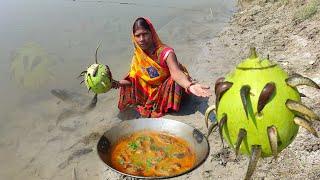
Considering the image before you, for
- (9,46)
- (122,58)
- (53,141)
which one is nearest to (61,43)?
(9,46)

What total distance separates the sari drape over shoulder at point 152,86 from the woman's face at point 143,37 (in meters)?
0.07

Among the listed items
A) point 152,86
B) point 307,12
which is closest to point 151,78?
point 152,86

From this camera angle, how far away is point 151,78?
4641 mm

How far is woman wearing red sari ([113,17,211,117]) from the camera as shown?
436 centimetres

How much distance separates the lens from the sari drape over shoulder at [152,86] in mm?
4508

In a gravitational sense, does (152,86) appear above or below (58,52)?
above

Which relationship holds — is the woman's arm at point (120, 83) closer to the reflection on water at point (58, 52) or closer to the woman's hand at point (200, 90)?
the reflection on water at point (58, 52)

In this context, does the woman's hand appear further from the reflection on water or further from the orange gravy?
the reflection on water

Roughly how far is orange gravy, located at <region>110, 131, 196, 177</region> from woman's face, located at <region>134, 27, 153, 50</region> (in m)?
1.03

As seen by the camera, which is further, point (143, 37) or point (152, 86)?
point (152, 86)

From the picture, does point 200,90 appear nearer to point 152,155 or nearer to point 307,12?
point 152,155

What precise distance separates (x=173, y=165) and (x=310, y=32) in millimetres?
3601

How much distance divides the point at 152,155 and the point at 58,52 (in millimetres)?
4752

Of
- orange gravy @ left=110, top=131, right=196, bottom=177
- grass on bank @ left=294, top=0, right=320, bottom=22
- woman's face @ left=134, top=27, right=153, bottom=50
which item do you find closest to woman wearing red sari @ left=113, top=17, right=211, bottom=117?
woman's face @ left=134, top=27, right=153, bottom=50
